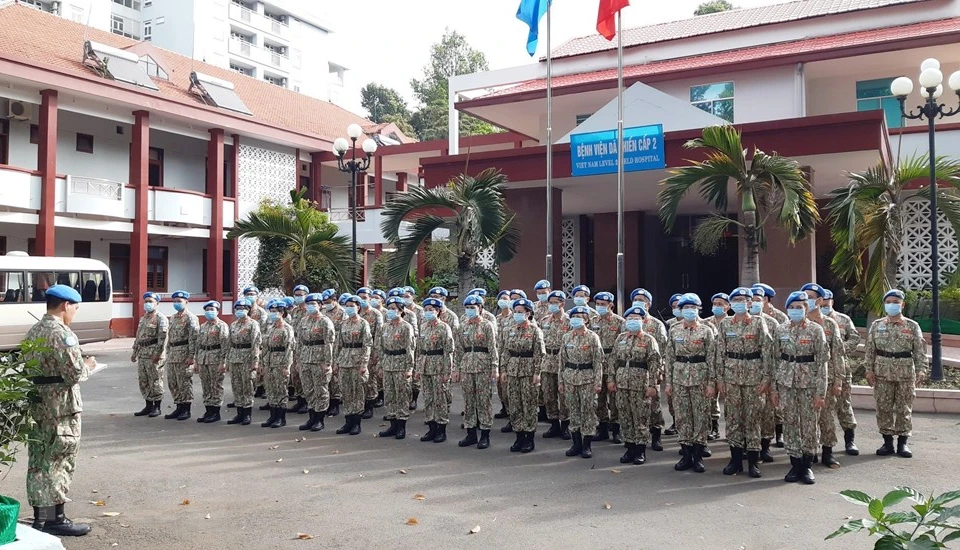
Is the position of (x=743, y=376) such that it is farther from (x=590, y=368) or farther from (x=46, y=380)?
(x=46, y=380)

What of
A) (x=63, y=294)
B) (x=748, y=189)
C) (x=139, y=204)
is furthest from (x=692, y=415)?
(x=139, y=204)

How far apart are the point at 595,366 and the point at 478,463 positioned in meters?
1.64

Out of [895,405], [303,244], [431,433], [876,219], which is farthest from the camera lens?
[303,244]

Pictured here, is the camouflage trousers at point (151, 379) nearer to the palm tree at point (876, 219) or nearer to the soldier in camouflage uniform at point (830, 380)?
the soldier in camouflage uniform at point (830, 380)

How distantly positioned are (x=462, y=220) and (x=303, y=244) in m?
5.15

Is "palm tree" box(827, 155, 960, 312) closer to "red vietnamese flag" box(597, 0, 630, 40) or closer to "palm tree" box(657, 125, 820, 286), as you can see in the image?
"palm tree" box(657, 125, 820, 286)

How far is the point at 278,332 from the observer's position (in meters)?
10.2

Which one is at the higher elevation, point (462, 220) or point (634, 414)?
point (462, 220)

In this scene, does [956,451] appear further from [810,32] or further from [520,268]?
[810,32]

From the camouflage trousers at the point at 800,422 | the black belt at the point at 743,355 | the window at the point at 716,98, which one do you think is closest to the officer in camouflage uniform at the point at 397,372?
the black belt at the point at 743,355

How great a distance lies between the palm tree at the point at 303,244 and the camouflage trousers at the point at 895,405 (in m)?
11.3

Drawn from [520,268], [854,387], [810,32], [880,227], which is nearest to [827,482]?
Result: [854,387]

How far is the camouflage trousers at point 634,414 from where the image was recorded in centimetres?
785

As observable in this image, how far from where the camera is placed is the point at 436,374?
9016 mm
